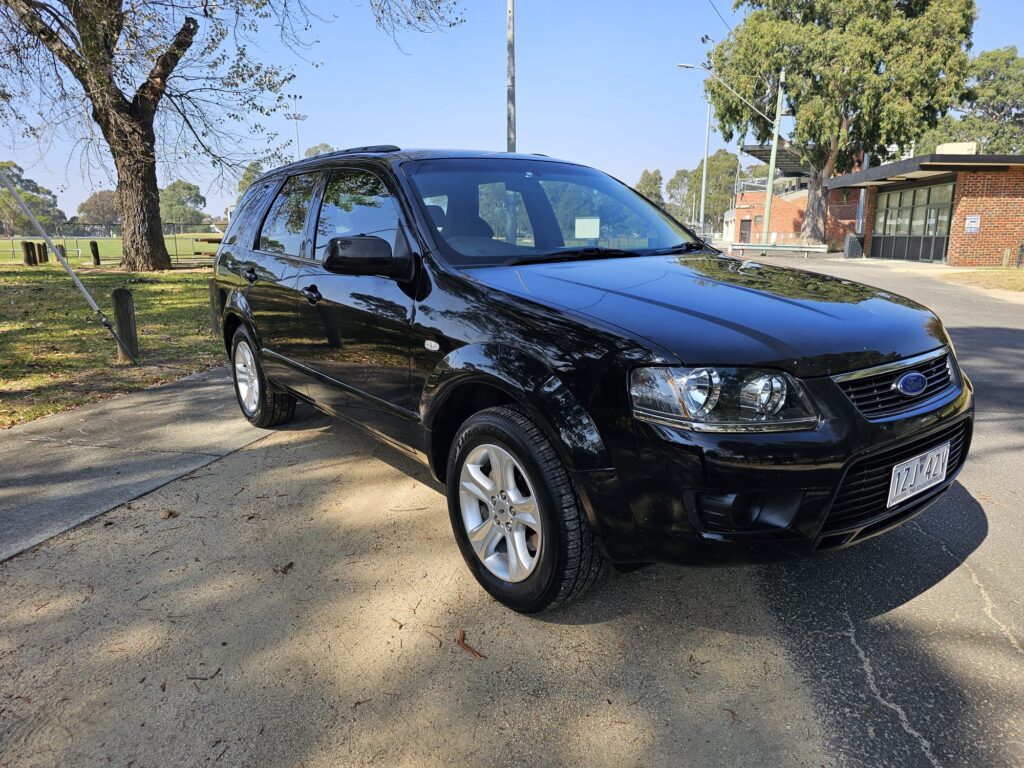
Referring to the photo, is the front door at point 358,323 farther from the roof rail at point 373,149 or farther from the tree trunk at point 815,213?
the tree trunk at point 815,213

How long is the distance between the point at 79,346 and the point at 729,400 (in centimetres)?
825

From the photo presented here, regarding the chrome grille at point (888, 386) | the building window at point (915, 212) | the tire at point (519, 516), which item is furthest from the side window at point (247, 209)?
the building window at point (915, 212)

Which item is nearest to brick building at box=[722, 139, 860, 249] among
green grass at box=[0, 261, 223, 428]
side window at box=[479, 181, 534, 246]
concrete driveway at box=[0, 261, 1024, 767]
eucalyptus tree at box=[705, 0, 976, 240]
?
eucalyptus tree at box=[705, 0, 976, 240]

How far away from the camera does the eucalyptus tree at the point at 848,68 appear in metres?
31.8

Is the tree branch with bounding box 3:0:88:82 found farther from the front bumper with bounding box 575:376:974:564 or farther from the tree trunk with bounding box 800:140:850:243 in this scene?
the tree trunk with bounding box 800:140:850:243

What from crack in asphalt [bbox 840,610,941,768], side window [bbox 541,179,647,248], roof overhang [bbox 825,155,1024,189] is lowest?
crack in asphalt [bbox 840,610,941,768]

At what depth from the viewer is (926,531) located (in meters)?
3.21


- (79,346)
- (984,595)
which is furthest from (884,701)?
(79,346)

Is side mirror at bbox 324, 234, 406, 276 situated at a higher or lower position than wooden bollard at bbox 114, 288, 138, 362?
higher

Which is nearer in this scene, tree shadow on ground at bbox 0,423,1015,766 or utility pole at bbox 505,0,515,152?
tree shadow on ground at bbox 0,423,1015,766

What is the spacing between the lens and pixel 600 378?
2.22 meters

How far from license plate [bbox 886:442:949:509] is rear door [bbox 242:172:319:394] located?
314 cm

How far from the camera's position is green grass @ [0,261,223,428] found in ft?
19.9

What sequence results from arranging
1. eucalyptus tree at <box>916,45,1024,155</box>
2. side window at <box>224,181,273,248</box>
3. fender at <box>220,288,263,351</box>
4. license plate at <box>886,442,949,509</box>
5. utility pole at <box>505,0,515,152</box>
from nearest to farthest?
license plate at <box>886,442,949,509</box> → fender at <box>220,288,263,351</box> → side window at <box>224,181,273,248</box> → utility pole at <box>505,0,515,152</box> → eucalyptus tree at <box>916,45,1024,155</box>
